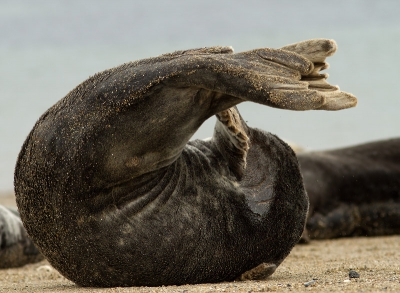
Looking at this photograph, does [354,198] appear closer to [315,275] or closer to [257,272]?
[315,275]

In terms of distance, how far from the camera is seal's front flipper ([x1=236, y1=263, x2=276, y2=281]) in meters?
3.86

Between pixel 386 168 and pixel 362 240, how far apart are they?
2.83ft

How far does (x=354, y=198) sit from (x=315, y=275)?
3811 mm

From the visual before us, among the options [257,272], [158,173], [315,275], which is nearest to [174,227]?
[158,173]

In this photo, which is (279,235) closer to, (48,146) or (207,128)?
(48,146)


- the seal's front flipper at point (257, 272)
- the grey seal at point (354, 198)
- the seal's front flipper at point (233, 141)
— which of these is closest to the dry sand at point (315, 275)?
the seal's front flipper at point (257, 272)

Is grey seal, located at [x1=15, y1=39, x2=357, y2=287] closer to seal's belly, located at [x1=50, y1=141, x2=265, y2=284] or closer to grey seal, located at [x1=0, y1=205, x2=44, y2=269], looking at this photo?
seal's belly, located at [x1=50, y1=141, x2=265, y2=284]

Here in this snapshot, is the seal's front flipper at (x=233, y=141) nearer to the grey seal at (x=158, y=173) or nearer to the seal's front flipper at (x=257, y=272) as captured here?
the grey seal at (x=158, y=173)

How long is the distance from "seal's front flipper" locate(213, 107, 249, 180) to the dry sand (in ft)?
2.18

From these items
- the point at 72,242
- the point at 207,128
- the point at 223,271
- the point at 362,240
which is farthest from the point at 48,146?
the point at 207,128

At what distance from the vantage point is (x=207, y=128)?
759 inches

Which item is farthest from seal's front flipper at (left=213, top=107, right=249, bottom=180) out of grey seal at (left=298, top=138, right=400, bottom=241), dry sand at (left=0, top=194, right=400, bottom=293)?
grey seal at (left=298, top=138, right=400, bottom=241)

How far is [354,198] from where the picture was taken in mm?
7699

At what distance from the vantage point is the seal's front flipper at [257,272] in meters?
3.86
